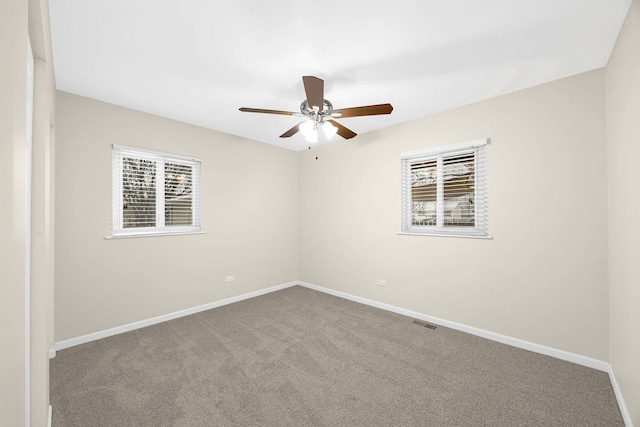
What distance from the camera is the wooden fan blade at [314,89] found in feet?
6.44

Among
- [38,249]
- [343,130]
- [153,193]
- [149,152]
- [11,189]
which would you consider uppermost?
[343,130]

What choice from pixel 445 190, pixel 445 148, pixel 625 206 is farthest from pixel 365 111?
pixel 625 206

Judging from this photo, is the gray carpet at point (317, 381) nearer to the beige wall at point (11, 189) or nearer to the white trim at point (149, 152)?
the beige wall at point (11, 189)

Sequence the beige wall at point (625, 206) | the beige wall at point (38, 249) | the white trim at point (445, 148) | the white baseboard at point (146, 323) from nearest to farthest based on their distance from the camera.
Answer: the beige wall at point (38, 249) → the beige wall at point (625, 206) → the white baseboard at point (146, 323) → the white trim at point (445, 148)

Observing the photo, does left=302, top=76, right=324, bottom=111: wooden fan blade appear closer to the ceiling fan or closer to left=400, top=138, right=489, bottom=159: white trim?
the ceiling fan

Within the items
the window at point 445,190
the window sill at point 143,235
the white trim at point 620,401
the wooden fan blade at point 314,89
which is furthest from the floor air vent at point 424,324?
the window sill at point 143,235

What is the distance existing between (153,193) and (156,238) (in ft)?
1.93

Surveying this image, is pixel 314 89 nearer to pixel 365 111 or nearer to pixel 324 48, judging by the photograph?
pixel 324 48

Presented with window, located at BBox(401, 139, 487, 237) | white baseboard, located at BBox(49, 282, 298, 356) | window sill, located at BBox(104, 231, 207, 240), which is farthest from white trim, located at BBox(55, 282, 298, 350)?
window, located at BBox(401, 139, 487, 237)

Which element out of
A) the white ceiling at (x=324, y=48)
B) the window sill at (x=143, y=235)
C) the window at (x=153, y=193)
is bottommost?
the window sill at (x=143, y=235)

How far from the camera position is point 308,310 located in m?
3.79

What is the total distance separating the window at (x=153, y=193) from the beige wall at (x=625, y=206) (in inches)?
170

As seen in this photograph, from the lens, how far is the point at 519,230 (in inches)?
109

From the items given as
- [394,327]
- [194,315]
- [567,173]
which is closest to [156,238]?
[194,315]
